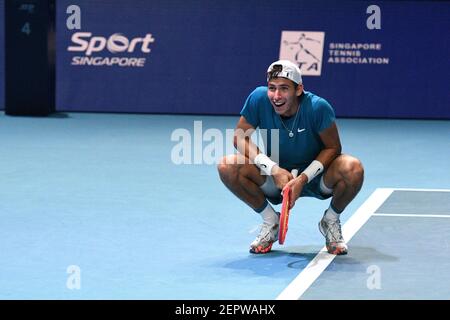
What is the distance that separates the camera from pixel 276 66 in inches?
244

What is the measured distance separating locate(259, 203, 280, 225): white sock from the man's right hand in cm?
37

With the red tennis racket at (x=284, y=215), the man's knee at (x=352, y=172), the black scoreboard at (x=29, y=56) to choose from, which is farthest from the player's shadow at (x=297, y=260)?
the black scoreboard at (x=29, y=56)

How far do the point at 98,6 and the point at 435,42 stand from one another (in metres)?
4.56

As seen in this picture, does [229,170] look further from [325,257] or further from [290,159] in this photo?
[325,257]

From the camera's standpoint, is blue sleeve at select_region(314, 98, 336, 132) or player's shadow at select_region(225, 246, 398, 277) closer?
player's shadow at select_region(225, 246, 398, 277)

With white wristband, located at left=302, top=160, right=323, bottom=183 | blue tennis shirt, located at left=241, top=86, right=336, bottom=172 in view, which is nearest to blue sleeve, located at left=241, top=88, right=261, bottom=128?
blue tennis shirt, located at left=241, top=86, right=336, bottom=172

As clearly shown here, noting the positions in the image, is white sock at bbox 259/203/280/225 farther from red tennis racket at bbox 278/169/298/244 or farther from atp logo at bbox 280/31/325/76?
atp logo at bbox 280/31/325/76

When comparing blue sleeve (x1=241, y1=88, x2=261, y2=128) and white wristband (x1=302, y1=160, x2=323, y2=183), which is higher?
blue sleeve (x1=241, y1=88, x2=261, y2=128)

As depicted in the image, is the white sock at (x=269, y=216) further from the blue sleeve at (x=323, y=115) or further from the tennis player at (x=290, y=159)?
the blue sleeve at (x=323, y=115)

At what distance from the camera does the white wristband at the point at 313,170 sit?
6.20 metres

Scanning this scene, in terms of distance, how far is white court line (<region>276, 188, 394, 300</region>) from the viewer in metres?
5.47


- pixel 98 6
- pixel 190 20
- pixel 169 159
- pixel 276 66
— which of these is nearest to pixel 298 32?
pixel 190 20

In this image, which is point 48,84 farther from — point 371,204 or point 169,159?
point 371,204

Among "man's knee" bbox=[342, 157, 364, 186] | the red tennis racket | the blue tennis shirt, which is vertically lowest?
the red tennis racket
